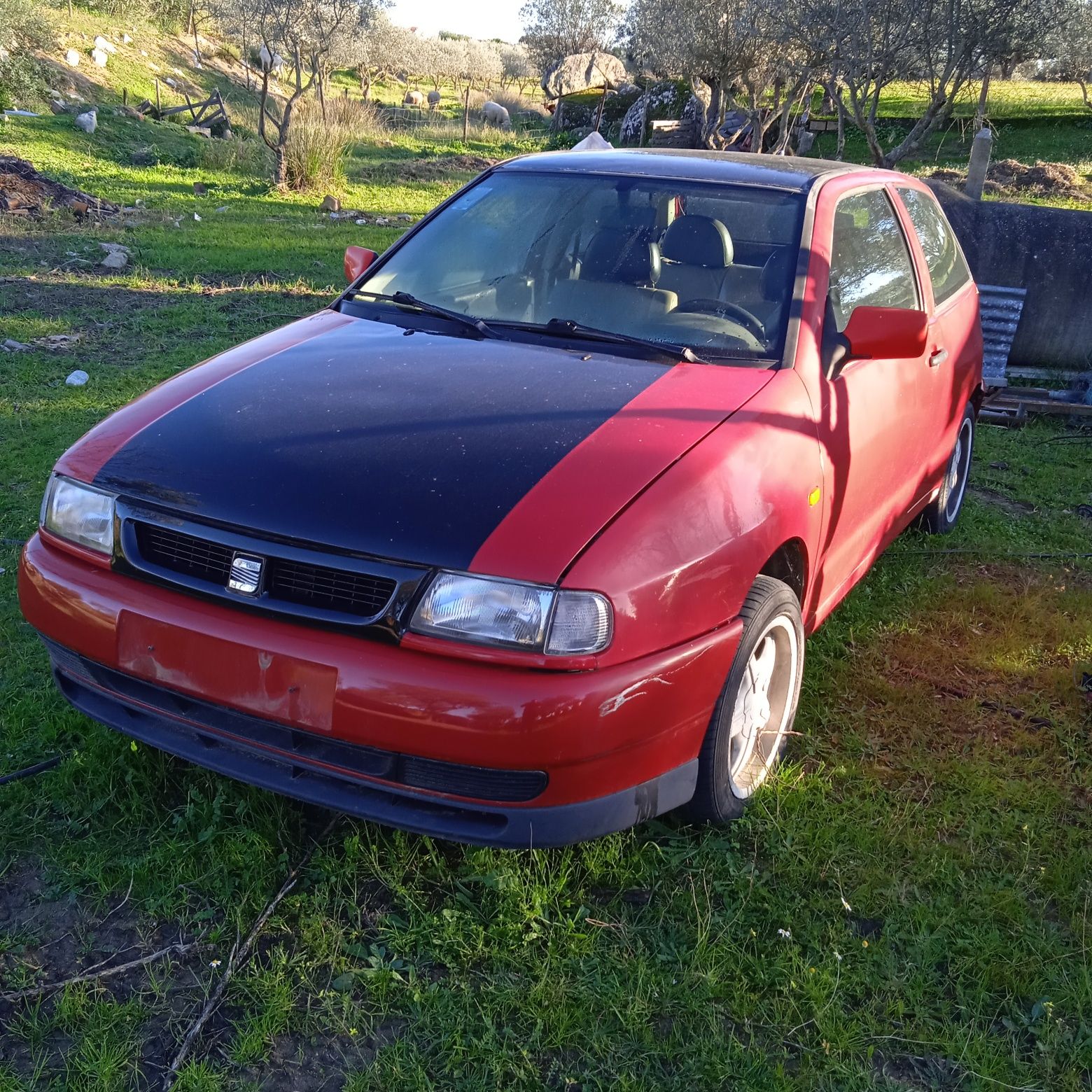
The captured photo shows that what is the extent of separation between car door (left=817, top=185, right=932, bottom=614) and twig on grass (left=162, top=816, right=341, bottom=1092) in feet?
5.54

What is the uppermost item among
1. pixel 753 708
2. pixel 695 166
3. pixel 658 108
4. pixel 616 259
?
pixel 658 108

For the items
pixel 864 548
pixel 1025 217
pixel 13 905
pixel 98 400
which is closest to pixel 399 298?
pixel 864 548

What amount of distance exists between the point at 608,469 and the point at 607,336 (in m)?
0.85

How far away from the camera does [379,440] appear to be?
7.94ft

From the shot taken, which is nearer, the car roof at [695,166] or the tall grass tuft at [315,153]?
the car roof at [695,166]

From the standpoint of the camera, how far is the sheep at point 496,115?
3083 centimetres

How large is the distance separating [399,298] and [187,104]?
70.3 ft

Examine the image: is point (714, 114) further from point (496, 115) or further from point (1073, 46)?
point (496, 115)

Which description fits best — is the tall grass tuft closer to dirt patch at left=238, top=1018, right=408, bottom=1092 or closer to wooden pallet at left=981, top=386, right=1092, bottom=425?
wooden pallet at left=981, top=386, right=1092, bottom=425

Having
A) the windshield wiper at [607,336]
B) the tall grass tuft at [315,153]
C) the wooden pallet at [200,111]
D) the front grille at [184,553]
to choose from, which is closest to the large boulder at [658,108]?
the wooden pallet at [200,111]

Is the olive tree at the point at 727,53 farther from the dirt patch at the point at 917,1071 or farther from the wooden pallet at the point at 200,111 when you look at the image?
the dirt patch at the point at 917,1071

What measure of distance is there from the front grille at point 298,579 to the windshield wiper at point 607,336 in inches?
48.9

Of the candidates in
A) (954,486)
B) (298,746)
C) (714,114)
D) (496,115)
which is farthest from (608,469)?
(496,115)

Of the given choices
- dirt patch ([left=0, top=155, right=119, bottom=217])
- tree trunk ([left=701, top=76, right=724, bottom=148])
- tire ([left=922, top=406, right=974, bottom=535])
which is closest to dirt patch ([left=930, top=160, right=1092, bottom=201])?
tree trunk ([left=701, top=76, right=724, bottom=148])
